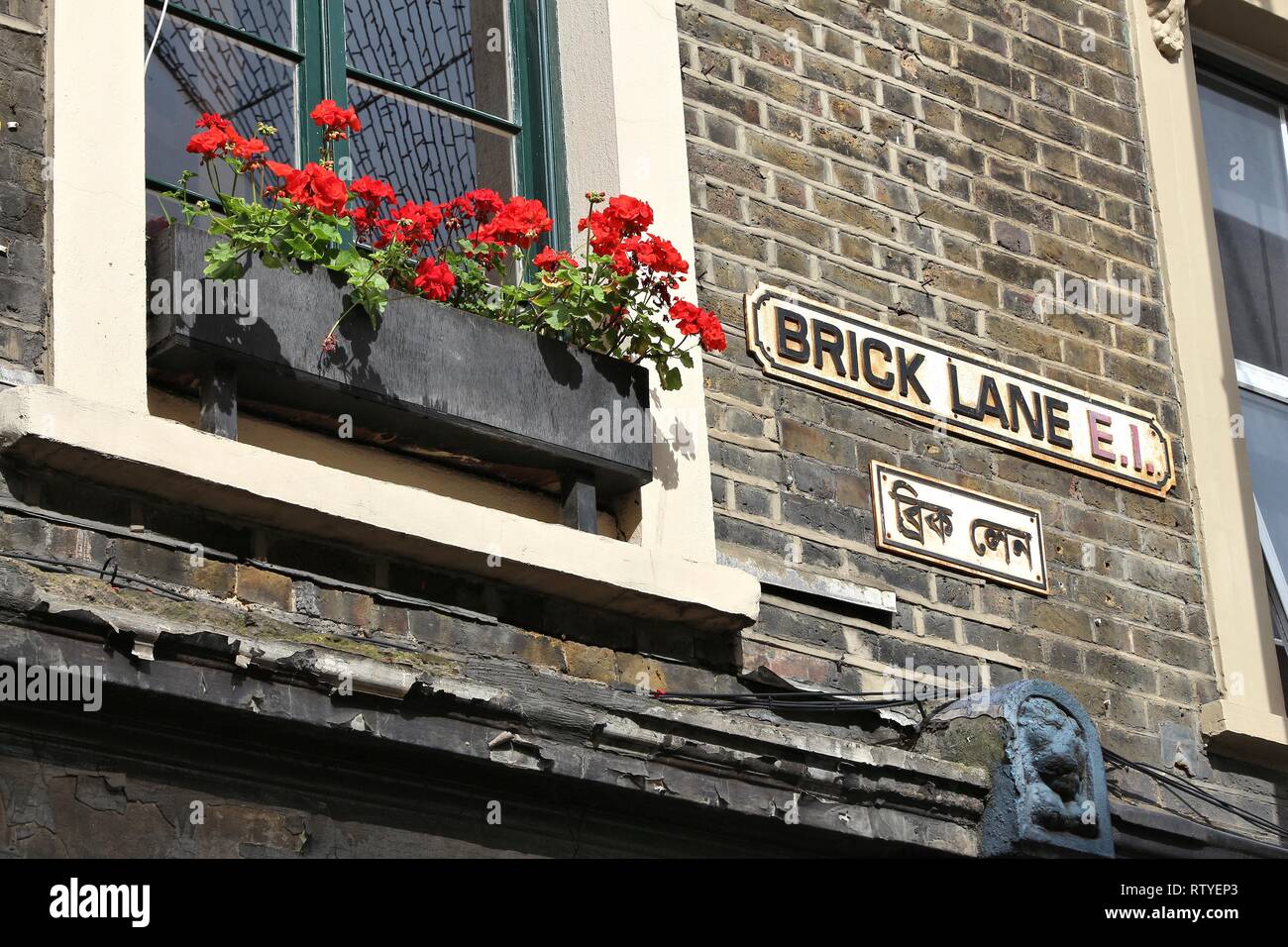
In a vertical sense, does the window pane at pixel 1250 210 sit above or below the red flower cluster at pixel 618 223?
above

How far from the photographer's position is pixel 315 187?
5.35m

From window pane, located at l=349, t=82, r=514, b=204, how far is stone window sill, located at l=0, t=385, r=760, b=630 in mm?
1249

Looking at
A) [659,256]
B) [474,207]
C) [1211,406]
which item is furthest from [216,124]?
[1211,406]

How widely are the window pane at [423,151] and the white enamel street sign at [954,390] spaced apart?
0.86 metres

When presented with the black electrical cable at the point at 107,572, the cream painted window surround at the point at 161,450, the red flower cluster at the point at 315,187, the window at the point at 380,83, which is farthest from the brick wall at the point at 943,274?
the black electrical cable at the point at 107,572

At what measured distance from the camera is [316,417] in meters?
5.47

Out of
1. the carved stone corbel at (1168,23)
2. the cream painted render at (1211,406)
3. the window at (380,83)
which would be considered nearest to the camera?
the window at (380,83)

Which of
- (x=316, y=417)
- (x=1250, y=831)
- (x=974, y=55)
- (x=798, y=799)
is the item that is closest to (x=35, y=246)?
(x=316, y=417)

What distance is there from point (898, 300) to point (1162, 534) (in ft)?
3.84

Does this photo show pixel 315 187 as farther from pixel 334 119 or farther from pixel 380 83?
pixel 380 83

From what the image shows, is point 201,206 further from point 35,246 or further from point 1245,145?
point 1245,145

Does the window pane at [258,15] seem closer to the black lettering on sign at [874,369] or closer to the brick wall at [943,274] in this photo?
the brick wall at [943,274]

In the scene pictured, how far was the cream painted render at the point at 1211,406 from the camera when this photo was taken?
6.94 metres

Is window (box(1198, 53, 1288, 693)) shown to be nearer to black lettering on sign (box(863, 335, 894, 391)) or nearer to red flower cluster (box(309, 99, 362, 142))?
black lettering on sign (box(863, 335, 894, 391))
